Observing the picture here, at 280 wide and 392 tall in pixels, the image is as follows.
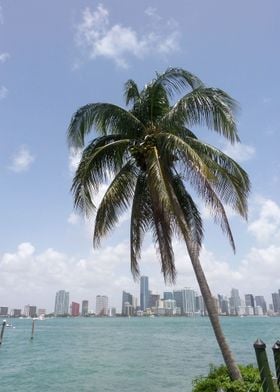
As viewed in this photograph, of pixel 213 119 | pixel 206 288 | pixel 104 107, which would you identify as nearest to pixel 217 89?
pixel 213 119

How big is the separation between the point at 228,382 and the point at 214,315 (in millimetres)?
1467

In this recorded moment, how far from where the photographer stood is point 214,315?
8836 millimetres

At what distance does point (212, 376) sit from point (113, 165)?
677cm

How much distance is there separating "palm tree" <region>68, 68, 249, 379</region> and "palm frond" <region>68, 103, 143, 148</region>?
30 mm

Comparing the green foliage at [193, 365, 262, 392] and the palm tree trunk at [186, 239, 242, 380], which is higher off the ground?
the palm tree trunk at [186, 239, 242, 380]

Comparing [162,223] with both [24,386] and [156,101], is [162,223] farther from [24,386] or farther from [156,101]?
[24,386]

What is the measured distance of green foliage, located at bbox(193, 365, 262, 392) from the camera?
25.8 feet

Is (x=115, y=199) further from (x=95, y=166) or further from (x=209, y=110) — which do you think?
(x=209, y=110)

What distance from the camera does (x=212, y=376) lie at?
9.01 metres

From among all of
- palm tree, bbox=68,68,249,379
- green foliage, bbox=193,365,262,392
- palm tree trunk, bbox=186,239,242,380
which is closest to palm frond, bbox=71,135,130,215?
palm tree, bbox=68,68,249,379

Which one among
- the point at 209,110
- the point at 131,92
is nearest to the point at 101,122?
the point at 131,92

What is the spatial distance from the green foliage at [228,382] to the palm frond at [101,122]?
712 cm

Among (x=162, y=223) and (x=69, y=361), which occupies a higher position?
(x=162, y=223)

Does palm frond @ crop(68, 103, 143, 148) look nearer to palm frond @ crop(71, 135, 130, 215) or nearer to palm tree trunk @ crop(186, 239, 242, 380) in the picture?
palm frond @ crop(71, 135, 130, 215)
